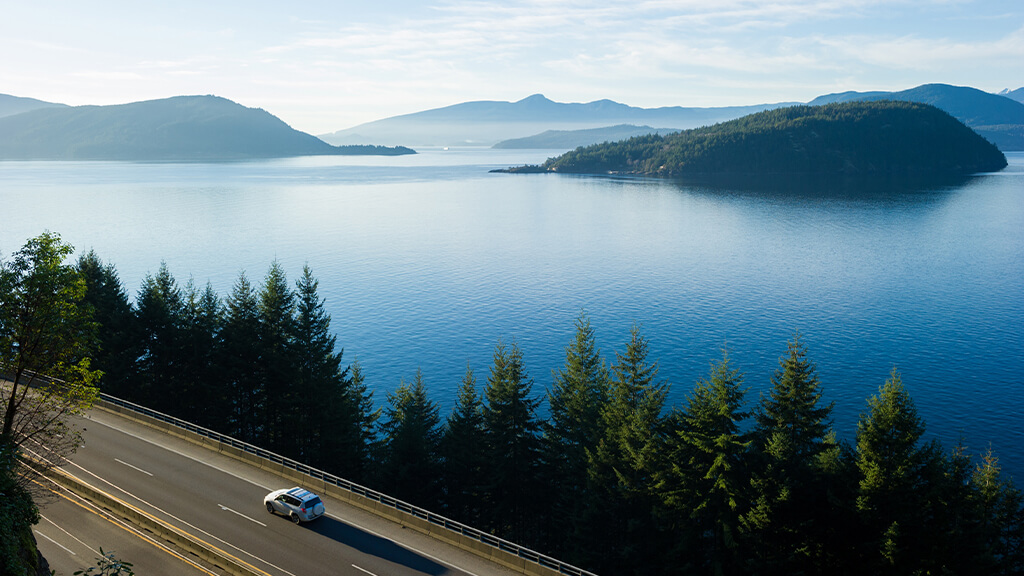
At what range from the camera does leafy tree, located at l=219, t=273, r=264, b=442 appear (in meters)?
49.9

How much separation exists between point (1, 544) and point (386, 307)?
75.7 metres

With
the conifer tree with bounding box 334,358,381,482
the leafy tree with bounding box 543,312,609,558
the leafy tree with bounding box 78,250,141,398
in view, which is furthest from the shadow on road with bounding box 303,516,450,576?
the leafy tree with bounding box 78,250,141,398

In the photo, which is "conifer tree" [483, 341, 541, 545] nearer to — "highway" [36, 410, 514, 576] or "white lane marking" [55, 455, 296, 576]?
"highway" [36, 410, 514, 576]

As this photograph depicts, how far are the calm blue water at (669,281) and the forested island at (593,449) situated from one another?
52.5ft

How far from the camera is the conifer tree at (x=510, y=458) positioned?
42625 mm

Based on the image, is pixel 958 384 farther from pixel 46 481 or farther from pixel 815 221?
pixel 815 221

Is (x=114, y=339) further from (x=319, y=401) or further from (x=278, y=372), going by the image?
(x=319, y=401)

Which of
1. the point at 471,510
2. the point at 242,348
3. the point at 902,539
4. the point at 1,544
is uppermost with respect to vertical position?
the point at 1,544

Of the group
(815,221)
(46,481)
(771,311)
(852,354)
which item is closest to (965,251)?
(815,221)

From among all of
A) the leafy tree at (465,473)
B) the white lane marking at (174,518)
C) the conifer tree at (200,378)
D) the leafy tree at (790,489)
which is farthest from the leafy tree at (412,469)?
the leafy tree at (790,489)

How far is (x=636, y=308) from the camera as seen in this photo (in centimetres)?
8994

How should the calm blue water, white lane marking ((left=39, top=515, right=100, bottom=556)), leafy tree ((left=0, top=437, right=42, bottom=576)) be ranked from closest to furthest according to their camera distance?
leafy tree ((left=0, top=437, right=42, bottom=576)) < white lane marking ((left=39, top=515, right=100, bottom=556)) < the calm blue water

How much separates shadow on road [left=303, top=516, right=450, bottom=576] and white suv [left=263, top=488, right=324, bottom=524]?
0.52 metres

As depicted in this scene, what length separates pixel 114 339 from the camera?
1962 inches
